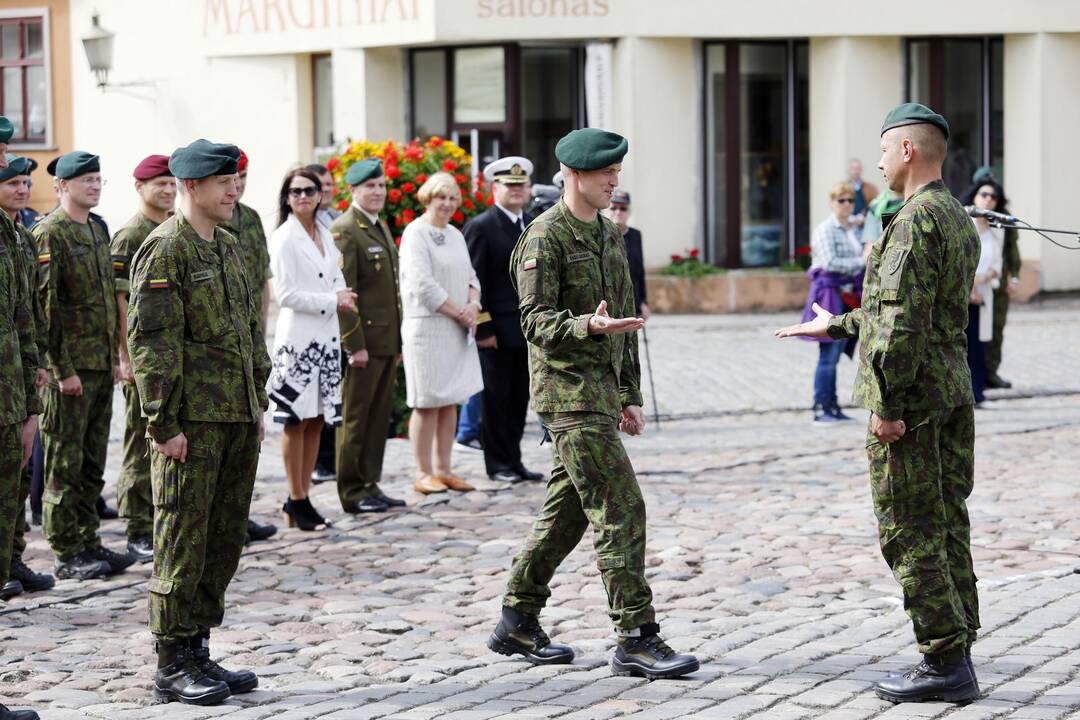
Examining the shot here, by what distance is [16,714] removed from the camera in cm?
577

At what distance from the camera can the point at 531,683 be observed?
6289 millimetres

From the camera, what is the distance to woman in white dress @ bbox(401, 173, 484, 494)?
33.6ft

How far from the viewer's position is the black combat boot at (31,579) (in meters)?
7.98

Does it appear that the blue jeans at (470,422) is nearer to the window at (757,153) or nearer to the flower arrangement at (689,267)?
the flower arrangement at (689,267)

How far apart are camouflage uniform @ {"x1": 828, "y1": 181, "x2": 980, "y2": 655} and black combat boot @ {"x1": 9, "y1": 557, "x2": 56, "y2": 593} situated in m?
3.98

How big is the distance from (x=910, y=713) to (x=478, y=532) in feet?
12.5

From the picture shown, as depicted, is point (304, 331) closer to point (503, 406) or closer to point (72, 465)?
point (72, 465)

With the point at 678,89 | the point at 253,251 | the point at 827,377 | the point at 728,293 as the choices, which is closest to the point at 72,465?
the point at 253,251

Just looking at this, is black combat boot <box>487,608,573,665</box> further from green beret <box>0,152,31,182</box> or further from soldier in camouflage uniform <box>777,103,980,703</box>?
green beret <box>0,152,31,182</box>

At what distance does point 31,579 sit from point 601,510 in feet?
10.0

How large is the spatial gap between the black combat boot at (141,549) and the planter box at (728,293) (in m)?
13.4

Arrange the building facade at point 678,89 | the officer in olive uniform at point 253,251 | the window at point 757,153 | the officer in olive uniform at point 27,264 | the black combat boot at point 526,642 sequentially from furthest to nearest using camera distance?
the window at point 757,153 < the building facade at point 678,89 < the officer in olive uniform at point 253,251 < the officer in olive uniform at point 27,264 < the black combat boot at point 526,642

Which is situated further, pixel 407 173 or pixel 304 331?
pixel 407 173

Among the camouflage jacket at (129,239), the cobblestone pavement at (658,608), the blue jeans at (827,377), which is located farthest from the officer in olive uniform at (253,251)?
the blue jeans at (827,377)
